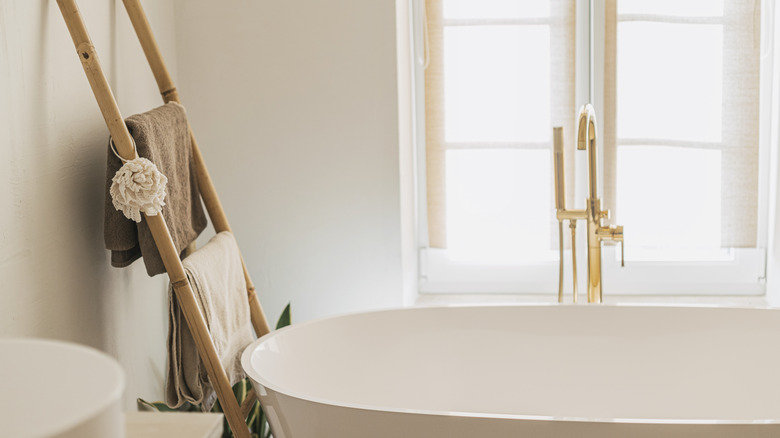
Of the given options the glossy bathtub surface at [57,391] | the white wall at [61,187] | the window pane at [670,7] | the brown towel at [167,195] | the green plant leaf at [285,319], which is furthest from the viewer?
the window pane at [670,7]

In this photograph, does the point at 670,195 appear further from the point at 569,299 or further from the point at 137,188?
the point at 137,188

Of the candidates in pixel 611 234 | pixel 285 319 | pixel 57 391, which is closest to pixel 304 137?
pixel 285 319

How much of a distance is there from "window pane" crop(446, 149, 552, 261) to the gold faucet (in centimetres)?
41

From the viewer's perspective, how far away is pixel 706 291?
2141mm

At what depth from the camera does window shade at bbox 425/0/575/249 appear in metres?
2.06

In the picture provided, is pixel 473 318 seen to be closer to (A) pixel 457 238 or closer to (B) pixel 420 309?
(B) pixel 420 309

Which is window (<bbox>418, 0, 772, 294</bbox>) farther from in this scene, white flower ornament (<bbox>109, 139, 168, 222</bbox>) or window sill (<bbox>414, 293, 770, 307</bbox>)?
white flower ornament (<bbox>109, 139, 168, 222</bbox>)

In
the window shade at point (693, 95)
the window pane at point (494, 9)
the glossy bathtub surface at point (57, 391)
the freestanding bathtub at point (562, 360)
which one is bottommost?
the freestanding bathtub at point (562, 360)

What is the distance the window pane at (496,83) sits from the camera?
6.80ft

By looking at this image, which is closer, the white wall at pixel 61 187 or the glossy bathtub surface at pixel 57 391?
the glossy bathtub surface at pixel 57 391

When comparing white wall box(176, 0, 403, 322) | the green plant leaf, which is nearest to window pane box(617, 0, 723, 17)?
white wall box(176, 0, 403, 322)

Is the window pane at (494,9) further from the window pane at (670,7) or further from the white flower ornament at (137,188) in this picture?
the white flower ornament at (137,188)

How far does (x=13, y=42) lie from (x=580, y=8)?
1.50 metres

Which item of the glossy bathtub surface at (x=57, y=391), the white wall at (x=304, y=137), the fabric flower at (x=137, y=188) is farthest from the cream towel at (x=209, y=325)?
the glossy bathtub surface at (x=57, y=391)
